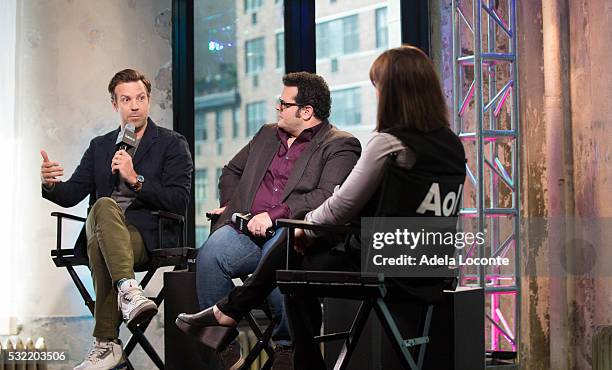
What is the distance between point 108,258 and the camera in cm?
360

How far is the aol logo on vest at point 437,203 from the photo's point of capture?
9.10ft

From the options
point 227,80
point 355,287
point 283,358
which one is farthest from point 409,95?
point 227,80

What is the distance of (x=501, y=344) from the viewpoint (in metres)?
5.15

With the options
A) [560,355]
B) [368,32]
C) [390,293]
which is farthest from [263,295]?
[368,32]

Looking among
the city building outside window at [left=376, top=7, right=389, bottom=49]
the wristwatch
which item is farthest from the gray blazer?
the city building outside window at [left=376, top=7, right=389, bottom=49]

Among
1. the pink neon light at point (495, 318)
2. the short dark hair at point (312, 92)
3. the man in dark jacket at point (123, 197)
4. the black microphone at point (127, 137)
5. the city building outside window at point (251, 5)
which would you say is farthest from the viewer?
the city building outside window at point (251, 5)

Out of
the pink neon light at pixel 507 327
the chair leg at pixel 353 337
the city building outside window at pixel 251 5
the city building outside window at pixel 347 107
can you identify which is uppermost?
the city building outside window at pixel 251 5

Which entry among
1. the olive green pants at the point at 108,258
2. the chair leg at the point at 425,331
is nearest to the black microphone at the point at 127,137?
the olive green pants at the point at 108,258

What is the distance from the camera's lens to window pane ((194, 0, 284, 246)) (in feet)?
16.9

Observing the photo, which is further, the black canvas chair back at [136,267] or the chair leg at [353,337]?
the black canvas chair back at [136,267]

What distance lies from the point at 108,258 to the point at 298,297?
1.05 m

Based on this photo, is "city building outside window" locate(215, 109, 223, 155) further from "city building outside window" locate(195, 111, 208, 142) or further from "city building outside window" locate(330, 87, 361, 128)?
"city building outside window" locate(330, 87, 361, 128)

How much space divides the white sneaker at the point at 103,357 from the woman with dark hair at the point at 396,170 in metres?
0.96

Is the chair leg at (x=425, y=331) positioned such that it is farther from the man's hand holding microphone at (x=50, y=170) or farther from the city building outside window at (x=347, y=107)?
the city building outside window at (x=347, y=107)
